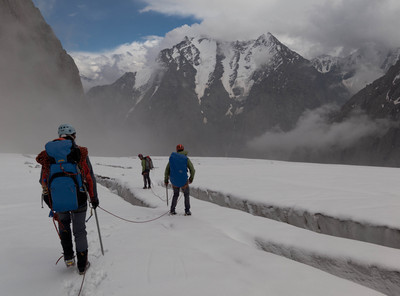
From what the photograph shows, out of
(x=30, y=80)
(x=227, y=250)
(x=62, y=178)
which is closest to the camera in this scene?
(x=62, y=178)

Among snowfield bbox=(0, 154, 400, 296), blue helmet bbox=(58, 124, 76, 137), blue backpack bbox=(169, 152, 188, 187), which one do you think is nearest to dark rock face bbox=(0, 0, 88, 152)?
blue backpack bbox=(169, 152, 188, 187)

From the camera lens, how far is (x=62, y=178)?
464 centimetres

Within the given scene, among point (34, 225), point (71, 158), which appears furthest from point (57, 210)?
point (34, 225)

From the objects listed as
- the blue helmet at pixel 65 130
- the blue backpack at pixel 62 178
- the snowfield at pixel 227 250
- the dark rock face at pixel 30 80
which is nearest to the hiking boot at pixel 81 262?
the snowfield at pixel 227 250

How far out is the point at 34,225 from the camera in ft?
26.9

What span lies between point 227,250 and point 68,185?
3.52m

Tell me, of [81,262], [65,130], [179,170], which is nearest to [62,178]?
[65,130]

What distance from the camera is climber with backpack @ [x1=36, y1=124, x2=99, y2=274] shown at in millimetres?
4633

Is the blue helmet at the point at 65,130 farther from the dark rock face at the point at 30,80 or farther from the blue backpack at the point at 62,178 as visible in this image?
the dark rock face at the point at 30,80

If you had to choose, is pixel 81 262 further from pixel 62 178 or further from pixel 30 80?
pixel 30 80

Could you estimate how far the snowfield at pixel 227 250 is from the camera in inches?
179

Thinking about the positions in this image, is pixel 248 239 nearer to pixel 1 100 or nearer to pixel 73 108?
pixel 1 100

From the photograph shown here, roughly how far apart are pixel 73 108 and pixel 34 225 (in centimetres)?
12894

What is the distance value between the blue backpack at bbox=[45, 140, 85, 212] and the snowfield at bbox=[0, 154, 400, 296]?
4.30 ft
